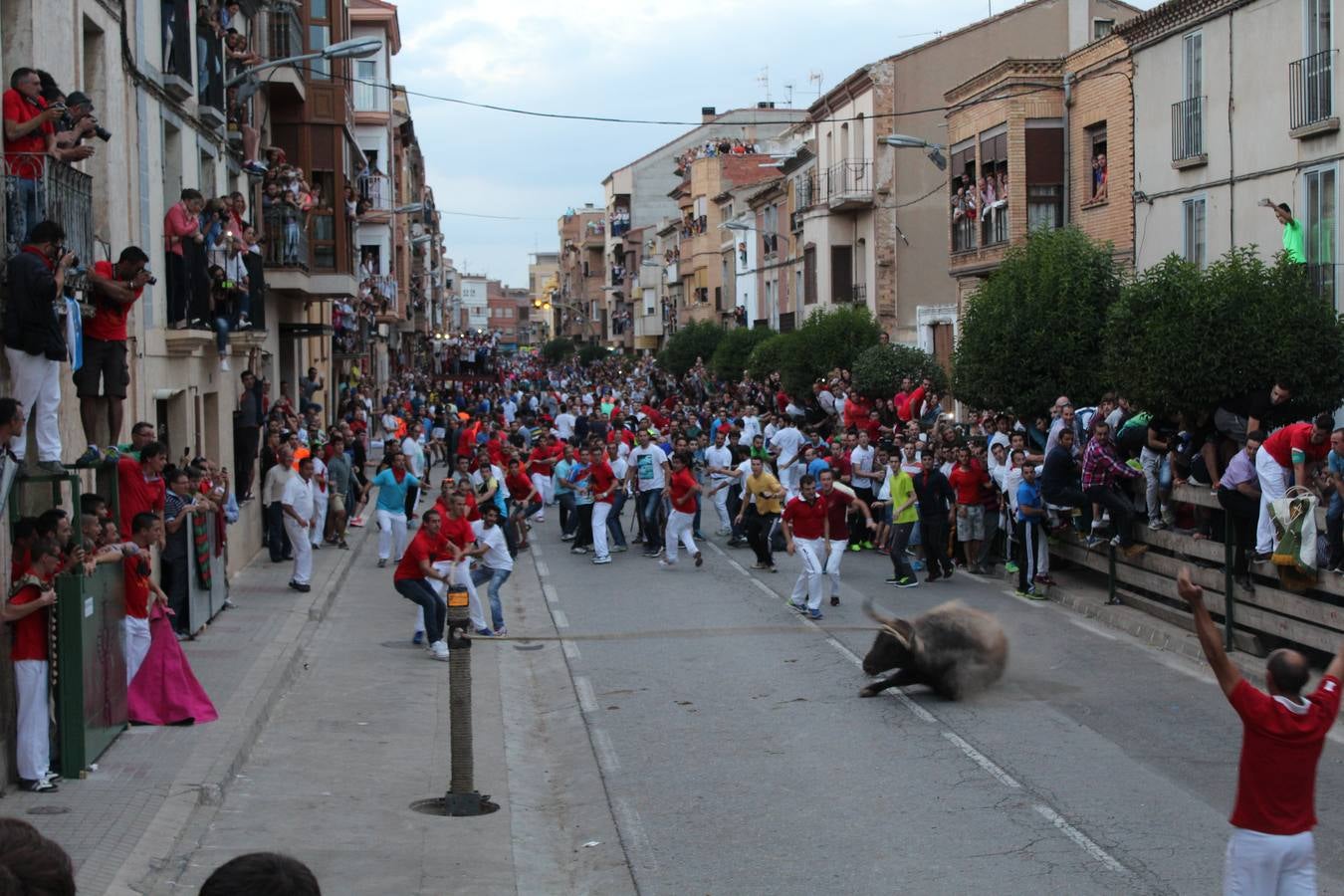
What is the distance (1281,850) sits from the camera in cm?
600

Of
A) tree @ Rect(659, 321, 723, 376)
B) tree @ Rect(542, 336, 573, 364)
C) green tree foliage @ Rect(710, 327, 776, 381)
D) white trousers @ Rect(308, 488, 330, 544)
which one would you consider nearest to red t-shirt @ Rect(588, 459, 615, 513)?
white trousers @ Rect(308, 488, 330, 544)

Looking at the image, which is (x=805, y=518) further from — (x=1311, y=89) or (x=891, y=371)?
(x=891, y=371)

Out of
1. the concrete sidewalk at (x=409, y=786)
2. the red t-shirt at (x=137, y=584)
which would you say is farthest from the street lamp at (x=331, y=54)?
the red t-shirt at (x=137, y=584)

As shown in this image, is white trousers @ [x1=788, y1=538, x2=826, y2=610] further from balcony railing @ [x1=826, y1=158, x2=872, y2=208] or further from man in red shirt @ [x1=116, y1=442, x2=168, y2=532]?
balcony railing @ [x1=826, y1=158, x2=872, y2=208]

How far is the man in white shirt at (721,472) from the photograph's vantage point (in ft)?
79.3

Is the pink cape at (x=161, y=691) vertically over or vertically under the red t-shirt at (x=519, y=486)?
under

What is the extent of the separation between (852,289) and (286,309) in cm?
2075

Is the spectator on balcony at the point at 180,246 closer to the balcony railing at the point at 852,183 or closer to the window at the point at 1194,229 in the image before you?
the window at the point at 1194,229

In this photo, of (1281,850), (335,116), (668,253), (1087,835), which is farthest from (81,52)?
(668,253)

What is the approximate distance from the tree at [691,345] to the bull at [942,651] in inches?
1935

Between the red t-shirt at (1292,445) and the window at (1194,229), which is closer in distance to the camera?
the red t-shirt at (1292,445)

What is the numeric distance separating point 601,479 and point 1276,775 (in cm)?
1617

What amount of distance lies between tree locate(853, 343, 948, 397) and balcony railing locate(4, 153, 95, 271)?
23.1 m

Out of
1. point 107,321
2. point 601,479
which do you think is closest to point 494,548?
point 107,321
